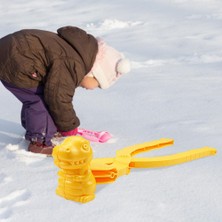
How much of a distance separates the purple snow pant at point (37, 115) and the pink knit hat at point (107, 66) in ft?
0.89

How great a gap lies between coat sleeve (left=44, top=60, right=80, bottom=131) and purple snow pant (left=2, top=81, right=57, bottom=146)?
0.05 metres

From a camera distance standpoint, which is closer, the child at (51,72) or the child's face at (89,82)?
the child at (51,72)

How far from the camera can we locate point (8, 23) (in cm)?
625

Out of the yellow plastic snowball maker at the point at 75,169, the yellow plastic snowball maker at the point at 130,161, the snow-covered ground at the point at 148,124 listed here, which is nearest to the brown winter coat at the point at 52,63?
the snow-covered ground at the point at 148,124

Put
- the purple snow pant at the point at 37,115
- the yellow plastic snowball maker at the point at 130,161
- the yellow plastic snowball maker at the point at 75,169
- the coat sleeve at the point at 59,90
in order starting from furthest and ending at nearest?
the purple snow pant at the point at 37,115, the coat sleeve at the point at 59,90, the yellow plastic snowball maker at the point at 130,161, the yellow plastic snowball maker at the point at 75,169

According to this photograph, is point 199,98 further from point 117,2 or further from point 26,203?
point 117,2

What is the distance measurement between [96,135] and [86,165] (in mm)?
777

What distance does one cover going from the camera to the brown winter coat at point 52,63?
7.56 feet

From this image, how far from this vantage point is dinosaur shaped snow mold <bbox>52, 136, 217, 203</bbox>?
5.55 ft

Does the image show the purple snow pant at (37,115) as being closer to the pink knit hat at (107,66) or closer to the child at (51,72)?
the child at (51,72)

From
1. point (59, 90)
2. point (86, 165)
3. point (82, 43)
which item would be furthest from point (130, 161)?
point (82, 43)

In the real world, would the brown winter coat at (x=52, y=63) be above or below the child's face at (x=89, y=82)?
above

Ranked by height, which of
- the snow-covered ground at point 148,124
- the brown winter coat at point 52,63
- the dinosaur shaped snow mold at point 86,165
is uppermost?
the brown winter coat at point 52,63

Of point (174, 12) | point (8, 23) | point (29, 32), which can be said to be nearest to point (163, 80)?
point (29, 32)
